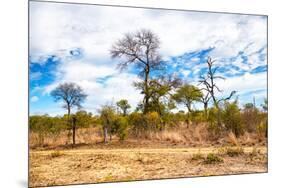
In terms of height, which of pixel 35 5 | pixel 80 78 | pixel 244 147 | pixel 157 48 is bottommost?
pixel 244 147

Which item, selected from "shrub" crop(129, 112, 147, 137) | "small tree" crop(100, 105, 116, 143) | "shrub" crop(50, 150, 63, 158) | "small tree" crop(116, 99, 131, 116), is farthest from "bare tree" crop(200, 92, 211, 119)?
"shrub" crop(50, 150, 63, 158)

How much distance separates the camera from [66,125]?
4367 millimetres

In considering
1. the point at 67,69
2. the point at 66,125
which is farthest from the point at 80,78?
the point at 66,125

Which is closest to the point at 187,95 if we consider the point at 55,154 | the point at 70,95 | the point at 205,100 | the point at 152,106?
the point at 205,100

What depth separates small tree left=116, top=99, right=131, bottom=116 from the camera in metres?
4.54

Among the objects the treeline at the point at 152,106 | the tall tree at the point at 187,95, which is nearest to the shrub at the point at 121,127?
the treeline at the point at 152,106

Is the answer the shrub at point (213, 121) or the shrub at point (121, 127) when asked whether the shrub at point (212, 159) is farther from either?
the shrub at point (121, 127)

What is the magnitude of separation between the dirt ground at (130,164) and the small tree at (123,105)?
40cm

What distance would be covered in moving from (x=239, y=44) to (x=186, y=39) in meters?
0.65

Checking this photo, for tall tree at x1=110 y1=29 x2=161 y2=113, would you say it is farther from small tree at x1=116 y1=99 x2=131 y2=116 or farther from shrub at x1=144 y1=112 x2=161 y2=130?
small tree at x1=116 y1=99 x2=131 y2=116

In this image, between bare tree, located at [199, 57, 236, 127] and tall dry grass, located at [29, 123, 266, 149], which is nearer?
tall dry grass, located at [29, 123, 266, 149]

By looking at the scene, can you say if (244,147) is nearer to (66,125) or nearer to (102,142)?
(102,142)

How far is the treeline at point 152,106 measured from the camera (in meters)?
4.38
